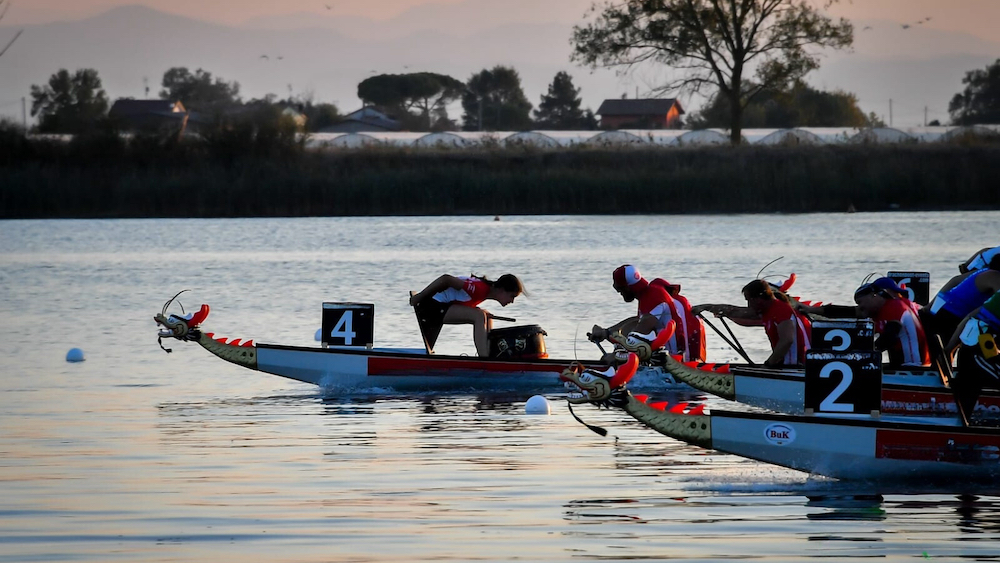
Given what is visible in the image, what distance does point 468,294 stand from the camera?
49.6 feet

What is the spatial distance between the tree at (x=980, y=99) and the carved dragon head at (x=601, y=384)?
9530 cm

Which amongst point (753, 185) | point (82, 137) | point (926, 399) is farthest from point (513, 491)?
point (82, 137)

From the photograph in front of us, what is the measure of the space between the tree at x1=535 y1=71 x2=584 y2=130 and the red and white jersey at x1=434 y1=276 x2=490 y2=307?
86723 millimetres

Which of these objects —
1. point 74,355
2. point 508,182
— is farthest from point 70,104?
point 74,355

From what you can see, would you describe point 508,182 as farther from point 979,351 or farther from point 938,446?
point 938,446

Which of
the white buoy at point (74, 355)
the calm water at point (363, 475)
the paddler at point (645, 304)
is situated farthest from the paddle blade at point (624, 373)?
the white buoy at point (74, 355)

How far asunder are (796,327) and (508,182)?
108 ft

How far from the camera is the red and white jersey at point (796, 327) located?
13.1 metres

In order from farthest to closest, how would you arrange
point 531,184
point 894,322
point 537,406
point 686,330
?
point 531,184 < point 686,330 < point 537,406 < point 894,322

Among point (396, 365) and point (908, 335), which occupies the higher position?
point (908, 335)

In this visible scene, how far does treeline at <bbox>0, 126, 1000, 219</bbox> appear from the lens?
45031mm

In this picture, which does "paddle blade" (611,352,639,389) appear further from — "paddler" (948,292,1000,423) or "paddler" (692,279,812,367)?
"paddler" (692,279,812,367)

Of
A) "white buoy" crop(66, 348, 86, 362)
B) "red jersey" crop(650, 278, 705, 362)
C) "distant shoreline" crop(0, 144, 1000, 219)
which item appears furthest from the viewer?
"distant shoreline" crop(0, 144, 1000, 219)

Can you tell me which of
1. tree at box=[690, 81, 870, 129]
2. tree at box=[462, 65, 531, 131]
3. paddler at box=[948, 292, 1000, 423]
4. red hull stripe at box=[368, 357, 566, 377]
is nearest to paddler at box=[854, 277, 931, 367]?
paddler at box=[948, 292, 1000, 423]
